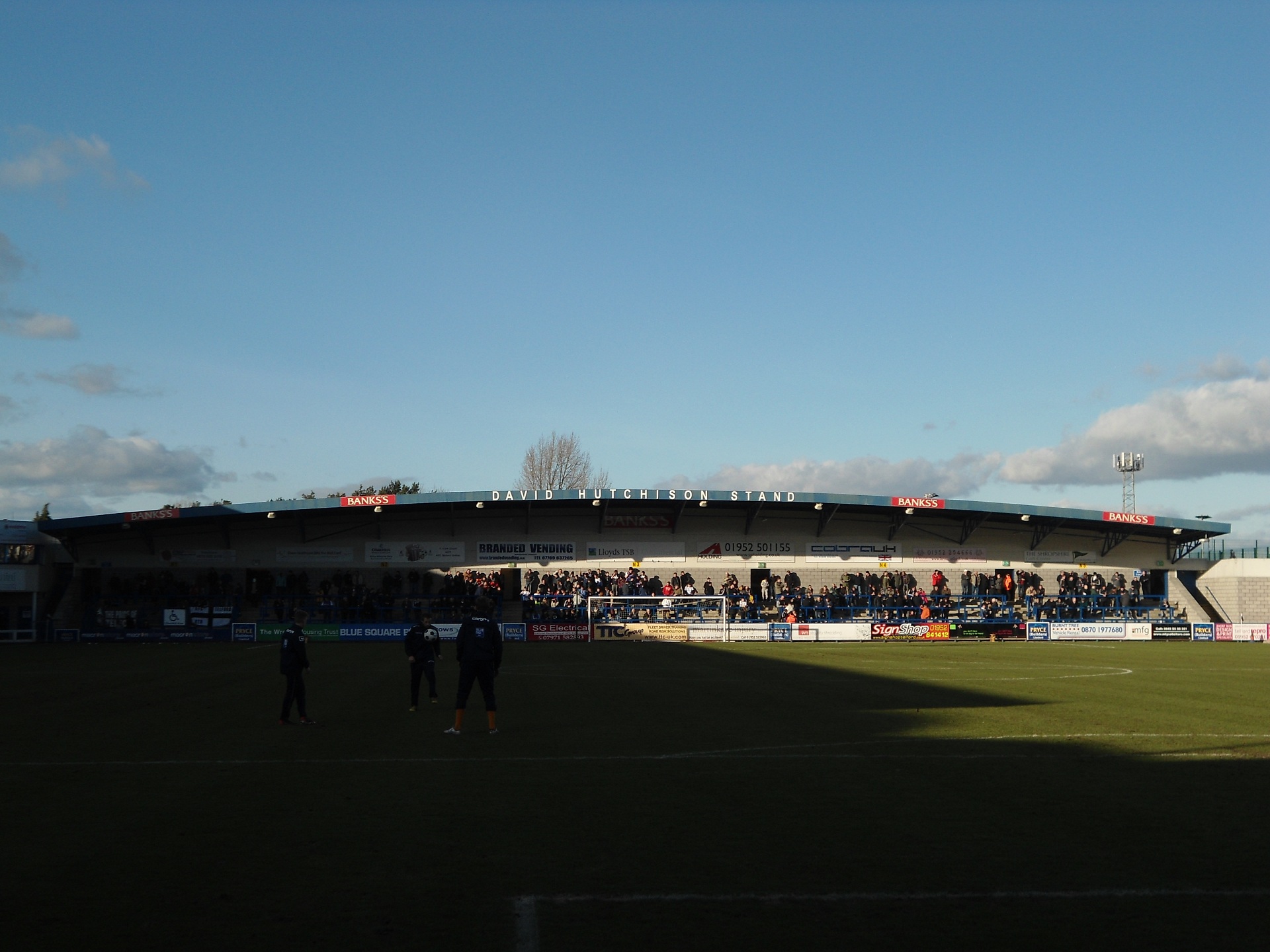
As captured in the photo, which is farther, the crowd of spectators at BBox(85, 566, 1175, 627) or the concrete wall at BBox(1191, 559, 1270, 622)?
the concrete wall at BBox(1191, 559, 1270, 622)

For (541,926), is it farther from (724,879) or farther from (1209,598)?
(1209,598)

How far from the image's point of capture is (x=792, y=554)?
64.8 meters

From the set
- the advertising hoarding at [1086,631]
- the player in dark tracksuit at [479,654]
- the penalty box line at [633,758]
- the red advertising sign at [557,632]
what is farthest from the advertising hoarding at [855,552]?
the penalty box line at [633,758]

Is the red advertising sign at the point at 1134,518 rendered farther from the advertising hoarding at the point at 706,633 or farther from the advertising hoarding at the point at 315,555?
the advertising hoarding at the point at 315,555

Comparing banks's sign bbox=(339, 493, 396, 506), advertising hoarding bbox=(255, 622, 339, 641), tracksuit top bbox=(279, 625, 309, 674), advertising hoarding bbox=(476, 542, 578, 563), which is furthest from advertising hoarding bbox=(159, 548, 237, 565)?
tracksuit top bbox=(279, 625, 309, 674)

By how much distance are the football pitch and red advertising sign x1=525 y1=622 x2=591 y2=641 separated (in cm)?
2930

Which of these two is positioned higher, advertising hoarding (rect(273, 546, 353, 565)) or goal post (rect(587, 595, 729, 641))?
advertising hoarding (rect(273, 546, 353, 565))

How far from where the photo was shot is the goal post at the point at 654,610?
5391 centimetres

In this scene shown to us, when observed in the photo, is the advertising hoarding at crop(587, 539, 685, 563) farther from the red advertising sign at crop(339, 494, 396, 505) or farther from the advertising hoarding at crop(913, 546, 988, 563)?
the advertising hoarding at crop(913, 546, 988, 563)

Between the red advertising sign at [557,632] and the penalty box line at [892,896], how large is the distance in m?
42.9

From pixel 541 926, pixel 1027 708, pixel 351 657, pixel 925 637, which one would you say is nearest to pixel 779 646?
pixel 925 637

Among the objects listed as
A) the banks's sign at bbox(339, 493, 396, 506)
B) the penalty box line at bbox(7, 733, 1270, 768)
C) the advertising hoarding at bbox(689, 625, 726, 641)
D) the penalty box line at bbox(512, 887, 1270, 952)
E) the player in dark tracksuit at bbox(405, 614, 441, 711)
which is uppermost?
the banks's sign at bbox(339, 493, 396, 506)

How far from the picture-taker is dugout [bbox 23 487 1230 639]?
5994 cm

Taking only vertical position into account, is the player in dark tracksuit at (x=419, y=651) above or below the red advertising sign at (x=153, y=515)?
below
